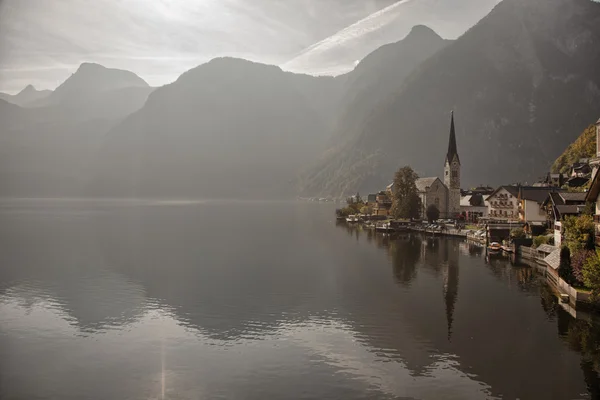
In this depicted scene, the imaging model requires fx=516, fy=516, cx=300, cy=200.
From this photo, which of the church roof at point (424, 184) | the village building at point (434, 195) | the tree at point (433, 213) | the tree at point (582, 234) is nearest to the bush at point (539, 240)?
the tree at point (582, 234)

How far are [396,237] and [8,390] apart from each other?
110 metres

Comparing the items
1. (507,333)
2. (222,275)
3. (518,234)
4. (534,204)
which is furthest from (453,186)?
(507,333)

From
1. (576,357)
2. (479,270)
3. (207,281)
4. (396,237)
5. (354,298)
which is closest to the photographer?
(576,357)

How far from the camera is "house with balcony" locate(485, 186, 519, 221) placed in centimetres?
13312

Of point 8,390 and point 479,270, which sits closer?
point 8,390

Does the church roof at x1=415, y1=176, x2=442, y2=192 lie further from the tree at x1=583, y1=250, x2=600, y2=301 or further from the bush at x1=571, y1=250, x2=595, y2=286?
the tree at x1=583, y1=250, x2=600, y2=301

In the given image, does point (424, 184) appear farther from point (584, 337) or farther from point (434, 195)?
point (584, 337)

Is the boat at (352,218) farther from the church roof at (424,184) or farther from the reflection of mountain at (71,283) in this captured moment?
the reflection of mountain at (71,283)

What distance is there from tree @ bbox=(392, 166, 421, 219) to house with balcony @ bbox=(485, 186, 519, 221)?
23471 mm

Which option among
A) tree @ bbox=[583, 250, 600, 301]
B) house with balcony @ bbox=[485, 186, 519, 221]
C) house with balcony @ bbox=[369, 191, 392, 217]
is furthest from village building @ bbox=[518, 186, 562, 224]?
house with balcony @ bbox=[369, 191, 392, 217]

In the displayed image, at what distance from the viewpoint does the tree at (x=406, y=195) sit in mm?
157250

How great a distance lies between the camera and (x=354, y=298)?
61.7 meters

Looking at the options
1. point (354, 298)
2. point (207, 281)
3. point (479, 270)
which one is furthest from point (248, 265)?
point (479, 270)

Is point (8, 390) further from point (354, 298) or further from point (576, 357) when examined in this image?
point (576, 357)
